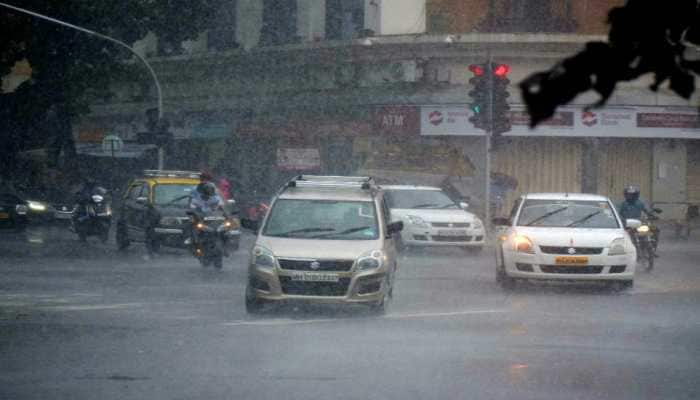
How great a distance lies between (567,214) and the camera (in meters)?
18.6

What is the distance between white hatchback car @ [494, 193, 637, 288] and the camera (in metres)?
17.3

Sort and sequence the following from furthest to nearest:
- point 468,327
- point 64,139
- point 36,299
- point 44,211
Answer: point 64,139
point 44,211
point 36,299
point 468,327

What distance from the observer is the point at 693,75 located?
3760 millimetres

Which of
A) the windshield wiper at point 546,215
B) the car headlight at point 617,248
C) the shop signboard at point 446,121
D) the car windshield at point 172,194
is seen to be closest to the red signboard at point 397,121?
the shop signboard at point 446,121

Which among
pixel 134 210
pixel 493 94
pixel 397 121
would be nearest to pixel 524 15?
pixel 397 121

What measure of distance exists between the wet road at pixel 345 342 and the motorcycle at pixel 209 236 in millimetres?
975

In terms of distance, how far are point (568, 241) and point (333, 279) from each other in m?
4.48

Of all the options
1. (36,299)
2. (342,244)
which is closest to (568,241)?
(342,244)

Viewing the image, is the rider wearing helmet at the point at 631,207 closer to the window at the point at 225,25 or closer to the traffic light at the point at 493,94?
the traffic light at the point at 493,94

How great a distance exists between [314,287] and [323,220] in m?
1.33

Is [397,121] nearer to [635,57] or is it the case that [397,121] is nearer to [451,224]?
[451,224]

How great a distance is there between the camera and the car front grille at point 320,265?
1426 centimetres

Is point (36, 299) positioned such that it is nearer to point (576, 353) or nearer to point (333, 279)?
point (333, 279)

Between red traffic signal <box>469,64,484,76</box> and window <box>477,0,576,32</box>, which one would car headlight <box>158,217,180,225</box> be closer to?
red traffic signal <box>469,64,484,76</box>
